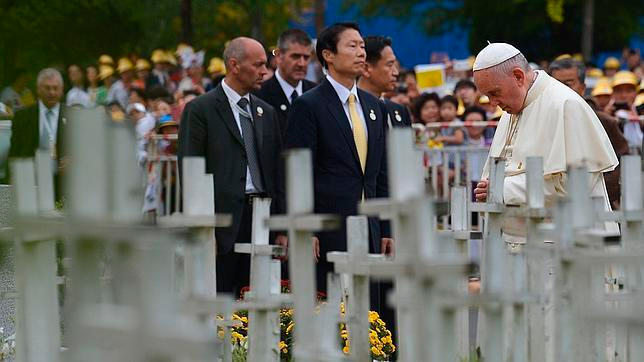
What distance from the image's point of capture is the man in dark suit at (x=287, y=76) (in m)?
10.7

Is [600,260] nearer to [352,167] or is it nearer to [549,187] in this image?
[549,187]

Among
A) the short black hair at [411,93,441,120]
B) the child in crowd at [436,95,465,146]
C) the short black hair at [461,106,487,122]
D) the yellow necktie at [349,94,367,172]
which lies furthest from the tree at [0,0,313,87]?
the short black hair at [461,106,487,122]

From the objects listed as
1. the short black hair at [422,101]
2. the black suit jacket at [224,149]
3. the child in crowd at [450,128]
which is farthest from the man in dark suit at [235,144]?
the short black hair at [422,101]

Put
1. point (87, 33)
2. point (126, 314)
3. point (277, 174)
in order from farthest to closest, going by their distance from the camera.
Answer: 1. point (277, 174)
2. point (87, 33)
3. point (126, 314)

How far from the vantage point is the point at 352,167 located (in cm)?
865

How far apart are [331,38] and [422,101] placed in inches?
298

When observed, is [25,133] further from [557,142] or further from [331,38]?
[331,38]

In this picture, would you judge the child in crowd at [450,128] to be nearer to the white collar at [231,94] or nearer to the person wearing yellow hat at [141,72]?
the white collar at [231,94]

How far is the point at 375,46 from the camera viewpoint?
33.0 ft

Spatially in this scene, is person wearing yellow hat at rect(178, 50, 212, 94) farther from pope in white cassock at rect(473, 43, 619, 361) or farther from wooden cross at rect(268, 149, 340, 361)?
wooden cross at rect(268, 149, 340, 361)

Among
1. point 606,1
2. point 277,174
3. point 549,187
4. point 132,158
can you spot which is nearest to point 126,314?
point 132,158

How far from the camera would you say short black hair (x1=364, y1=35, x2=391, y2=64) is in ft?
32.9

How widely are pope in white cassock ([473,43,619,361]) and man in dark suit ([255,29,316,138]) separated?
9.97ft

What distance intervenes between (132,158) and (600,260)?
1.48 m
